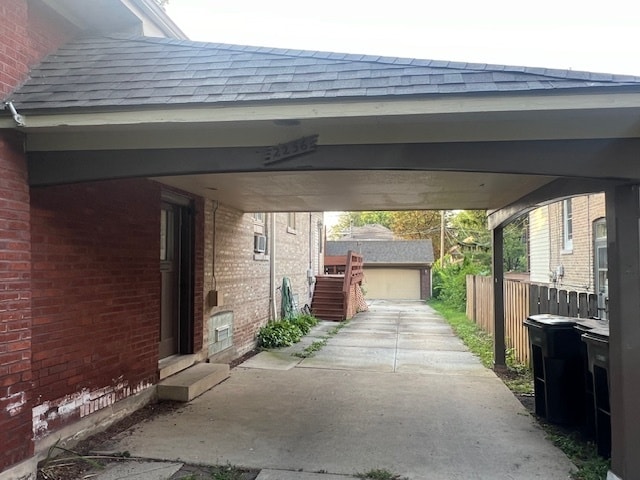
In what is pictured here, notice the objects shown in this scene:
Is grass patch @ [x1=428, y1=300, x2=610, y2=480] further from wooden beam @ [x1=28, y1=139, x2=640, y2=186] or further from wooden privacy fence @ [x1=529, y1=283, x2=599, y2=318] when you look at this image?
wooden beam @ [x1=28, y1=139, x2=640, y2=186]

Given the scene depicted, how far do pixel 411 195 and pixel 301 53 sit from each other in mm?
3609

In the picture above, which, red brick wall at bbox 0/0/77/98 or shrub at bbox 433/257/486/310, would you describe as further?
shrub at bbox 433/257/486/310

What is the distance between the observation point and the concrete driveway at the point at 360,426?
4359mm

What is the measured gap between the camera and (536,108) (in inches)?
128

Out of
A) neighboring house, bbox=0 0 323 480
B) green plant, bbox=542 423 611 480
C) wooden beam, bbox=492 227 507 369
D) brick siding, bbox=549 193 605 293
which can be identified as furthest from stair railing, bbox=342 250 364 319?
green plant, bbox=542 423 611 480

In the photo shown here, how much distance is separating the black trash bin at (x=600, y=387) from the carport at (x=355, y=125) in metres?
0.55

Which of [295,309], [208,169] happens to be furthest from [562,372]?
[295,309]

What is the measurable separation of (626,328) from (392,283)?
97.4 feet

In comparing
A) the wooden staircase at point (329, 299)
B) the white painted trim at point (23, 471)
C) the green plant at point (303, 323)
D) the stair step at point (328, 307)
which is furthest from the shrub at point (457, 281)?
the white painted trim at point (23, 471)

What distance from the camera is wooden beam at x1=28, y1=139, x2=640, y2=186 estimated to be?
3.55 m

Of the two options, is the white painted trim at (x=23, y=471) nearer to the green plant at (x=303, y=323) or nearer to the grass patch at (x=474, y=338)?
the grass patch at (x=474, y=338)

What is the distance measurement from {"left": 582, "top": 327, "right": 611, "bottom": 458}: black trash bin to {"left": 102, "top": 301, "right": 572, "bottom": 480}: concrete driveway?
390 mm

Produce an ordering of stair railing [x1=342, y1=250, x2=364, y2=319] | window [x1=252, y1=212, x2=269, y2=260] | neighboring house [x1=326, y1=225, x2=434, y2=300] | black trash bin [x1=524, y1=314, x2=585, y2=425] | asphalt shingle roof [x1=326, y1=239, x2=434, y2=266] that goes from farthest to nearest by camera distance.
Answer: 1. asphalt shingle roof [x1=326, y1=239, x2=434, y2=266]
2. neighboring house [x1=326, y1=225, x2=434, y2=300]
3. stair railing [x1=342, y1=250, x2=364, y2=319]
4. window [x1=252, y1=212, x2=269, y2=260]
5. black trash bin [x1=524, y1=314, x2=585, y2=425]

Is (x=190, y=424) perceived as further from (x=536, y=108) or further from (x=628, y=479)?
(x=536, y=108)
